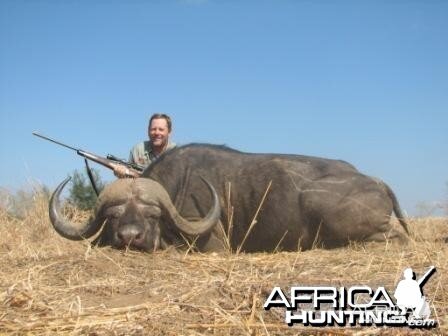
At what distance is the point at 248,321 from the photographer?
94.0 inches

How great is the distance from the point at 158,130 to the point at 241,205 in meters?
1.87

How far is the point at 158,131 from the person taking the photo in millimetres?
7125

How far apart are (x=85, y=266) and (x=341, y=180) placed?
3.04 m

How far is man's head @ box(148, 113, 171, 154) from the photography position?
712 cm

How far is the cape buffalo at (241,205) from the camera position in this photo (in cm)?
511

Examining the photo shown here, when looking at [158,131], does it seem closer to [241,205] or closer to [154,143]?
[154,143]

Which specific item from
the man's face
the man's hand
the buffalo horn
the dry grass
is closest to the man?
the man's face

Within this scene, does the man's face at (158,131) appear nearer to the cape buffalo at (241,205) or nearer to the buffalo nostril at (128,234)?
the cape buffalo at (241,205)

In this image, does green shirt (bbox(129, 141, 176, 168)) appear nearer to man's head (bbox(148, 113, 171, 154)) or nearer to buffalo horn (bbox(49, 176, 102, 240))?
man's head (bbox(148, 113, 171, 154))

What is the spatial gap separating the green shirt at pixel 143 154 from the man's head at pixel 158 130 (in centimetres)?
12

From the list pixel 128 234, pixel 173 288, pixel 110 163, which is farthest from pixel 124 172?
pixel 173 288

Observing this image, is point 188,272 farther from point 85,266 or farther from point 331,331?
point 331,331

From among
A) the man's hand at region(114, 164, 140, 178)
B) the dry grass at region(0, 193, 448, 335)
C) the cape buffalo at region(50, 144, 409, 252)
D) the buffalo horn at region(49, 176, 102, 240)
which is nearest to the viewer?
the dry grass at region(0, 193, 448, 335)

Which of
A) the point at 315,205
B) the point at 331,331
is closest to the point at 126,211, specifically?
the point at 315,205
